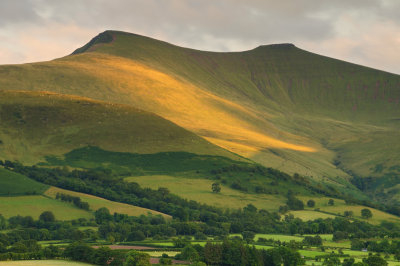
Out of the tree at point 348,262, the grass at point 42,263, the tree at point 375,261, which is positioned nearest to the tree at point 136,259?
the grass at point 42,263

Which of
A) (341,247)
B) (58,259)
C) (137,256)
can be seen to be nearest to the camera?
(137,256)

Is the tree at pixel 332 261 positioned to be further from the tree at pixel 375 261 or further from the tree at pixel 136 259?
the tree at pixel 136 259

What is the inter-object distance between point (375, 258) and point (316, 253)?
88.8 ft

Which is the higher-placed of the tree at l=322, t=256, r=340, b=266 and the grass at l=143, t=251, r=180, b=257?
the tree at l=322, t=256, r=340, b=266

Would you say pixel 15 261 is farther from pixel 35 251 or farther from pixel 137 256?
pixel 137 256

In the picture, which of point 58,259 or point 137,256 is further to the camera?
point 58,259

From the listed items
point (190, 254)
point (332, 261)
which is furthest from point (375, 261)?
point (190, 254)

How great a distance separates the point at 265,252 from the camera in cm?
16638

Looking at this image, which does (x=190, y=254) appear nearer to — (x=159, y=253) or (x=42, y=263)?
(x=159, y=253)

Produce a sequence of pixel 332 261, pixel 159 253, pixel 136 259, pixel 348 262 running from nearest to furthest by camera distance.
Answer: pixel 136 259 < pixel 348 262 < pixel 332 261 < pixel 159 253

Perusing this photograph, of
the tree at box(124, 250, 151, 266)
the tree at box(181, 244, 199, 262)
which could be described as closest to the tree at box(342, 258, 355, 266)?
the tree at box(181, 244, 199, 262)

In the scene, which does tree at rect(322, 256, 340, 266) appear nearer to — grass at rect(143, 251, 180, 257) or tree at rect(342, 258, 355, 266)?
tree at rect(342, 258, 355, 266)

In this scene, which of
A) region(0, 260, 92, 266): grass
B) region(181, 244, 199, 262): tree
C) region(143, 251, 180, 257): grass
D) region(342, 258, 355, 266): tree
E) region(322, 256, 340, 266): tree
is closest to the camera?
region(0, 260, 92, 266): grass

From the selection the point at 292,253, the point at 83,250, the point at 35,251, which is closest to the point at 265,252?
the point at 292,253
